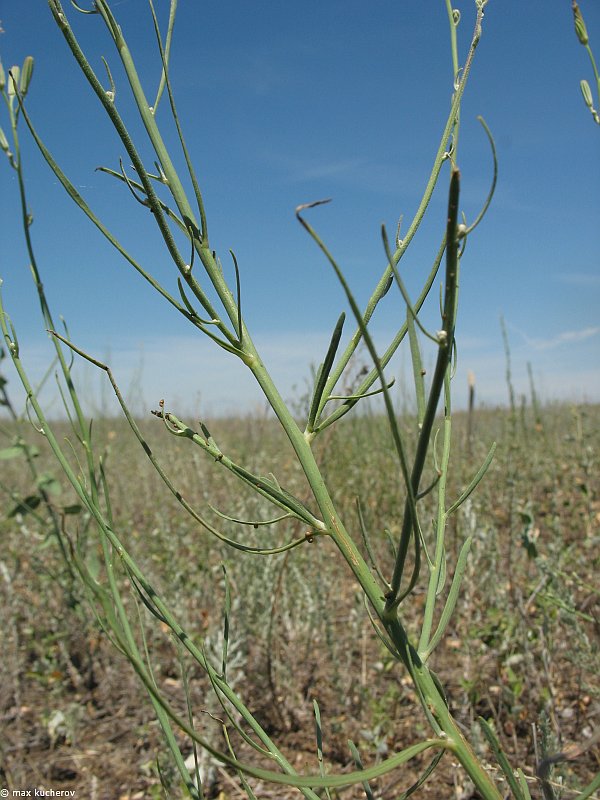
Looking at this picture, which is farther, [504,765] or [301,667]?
[301,667]

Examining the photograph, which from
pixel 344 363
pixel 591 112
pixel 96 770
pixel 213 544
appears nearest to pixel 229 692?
pixel 344 363

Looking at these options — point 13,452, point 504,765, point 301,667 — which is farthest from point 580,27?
point 301,667

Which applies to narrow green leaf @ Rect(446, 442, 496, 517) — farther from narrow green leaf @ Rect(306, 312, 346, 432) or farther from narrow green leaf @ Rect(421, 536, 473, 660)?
narrow green leaf @ Rect(306, 312, 346, 432)

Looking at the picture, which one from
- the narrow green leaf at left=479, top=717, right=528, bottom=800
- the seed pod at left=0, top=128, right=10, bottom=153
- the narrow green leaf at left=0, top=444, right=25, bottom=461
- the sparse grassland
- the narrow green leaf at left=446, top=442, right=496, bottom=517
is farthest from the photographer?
the narrow green leaf at left=0, top=444, right=25, bottom=461

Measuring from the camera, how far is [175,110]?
2.14 ft

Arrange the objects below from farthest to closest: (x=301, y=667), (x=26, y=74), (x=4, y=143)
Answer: (x=301, y=667) → (x=4, y=143) → (x=26, y=74)

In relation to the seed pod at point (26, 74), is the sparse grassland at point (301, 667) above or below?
below

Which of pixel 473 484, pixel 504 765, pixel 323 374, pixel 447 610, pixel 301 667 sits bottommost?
pixel 301 667

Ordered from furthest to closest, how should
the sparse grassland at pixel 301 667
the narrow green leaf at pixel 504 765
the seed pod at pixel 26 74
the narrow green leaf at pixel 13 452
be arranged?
1. the narrow green leaf at pixel 13 452
2. the sparse grassland at pixel 301 667
3. the seed pod at pixel 26 74
4. the narrow green leaf at pixel 504 765

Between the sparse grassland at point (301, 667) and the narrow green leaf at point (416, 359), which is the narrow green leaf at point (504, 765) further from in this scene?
the sparse grassland at point (301, 667)

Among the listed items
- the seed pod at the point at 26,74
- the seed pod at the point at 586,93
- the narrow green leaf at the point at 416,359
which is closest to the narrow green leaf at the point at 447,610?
the narrow green leaf at the point at 416,359

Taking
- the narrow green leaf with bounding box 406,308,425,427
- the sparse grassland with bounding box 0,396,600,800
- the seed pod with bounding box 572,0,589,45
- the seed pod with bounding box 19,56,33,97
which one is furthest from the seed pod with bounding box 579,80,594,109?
the sparse grassland with bounding box 0,396,600,800

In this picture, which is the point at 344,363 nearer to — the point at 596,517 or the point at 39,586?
the point at 39,586

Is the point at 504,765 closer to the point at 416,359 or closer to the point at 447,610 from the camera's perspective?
the point at 447,610
